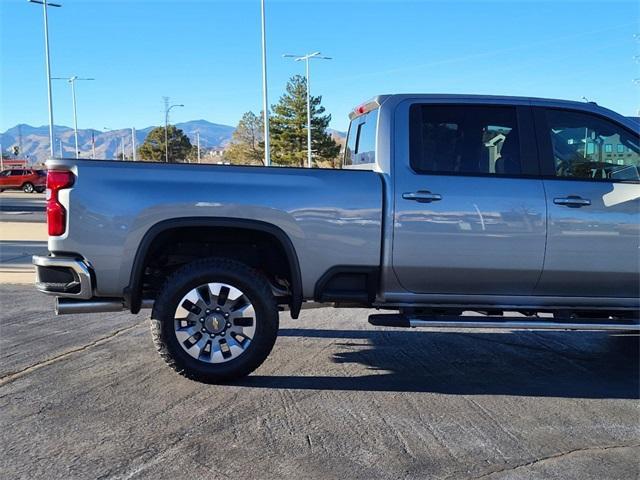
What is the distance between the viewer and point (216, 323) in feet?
14.8

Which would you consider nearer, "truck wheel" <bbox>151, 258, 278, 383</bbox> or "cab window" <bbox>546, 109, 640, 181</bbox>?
"truck wheel" <bbox>151, 258, 278, 383</bbox>

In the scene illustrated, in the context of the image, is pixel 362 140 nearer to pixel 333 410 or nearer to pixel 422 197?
pixel 422 197

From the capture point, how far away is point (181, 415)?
396 centimetres

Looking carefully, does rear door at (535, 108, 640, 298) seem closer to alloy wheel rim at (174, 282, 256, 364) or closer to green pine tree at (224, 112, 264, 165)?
alloy wheel rim at (174, 282, 256, 364)

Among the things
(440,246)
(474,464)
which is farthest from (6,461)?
(440,246)

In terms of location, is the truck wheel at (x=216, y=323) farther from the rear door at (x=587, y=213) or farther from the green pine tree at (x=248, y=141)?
the green pine tree at (x=248, y=141)

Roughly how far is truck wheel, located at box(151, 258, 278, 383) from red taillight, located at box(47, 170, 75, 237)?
2.86 ft

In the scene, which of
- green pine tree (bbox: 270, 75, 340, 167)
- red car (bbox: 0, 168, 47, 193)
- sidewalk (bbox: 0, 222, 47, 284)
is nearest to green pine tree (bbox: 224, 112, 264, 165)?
green pine tree (bbox: 270, 75, 340, 167)

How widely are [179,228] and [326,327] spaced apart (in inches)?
102

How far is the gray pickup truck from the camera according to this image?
14.3ft

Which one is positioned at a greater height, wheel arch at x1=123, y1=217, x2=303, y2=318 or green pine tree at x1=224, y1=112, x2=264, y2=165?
green pine tree at x1=224, y1=112, x2=264, y2=165

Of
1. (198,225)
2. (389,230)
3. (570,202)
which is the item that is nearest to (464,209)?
(389,230)

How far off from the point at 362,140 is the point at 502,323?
213 cm

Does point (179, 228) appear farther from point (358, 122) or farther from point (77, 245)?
point (358, 122)
